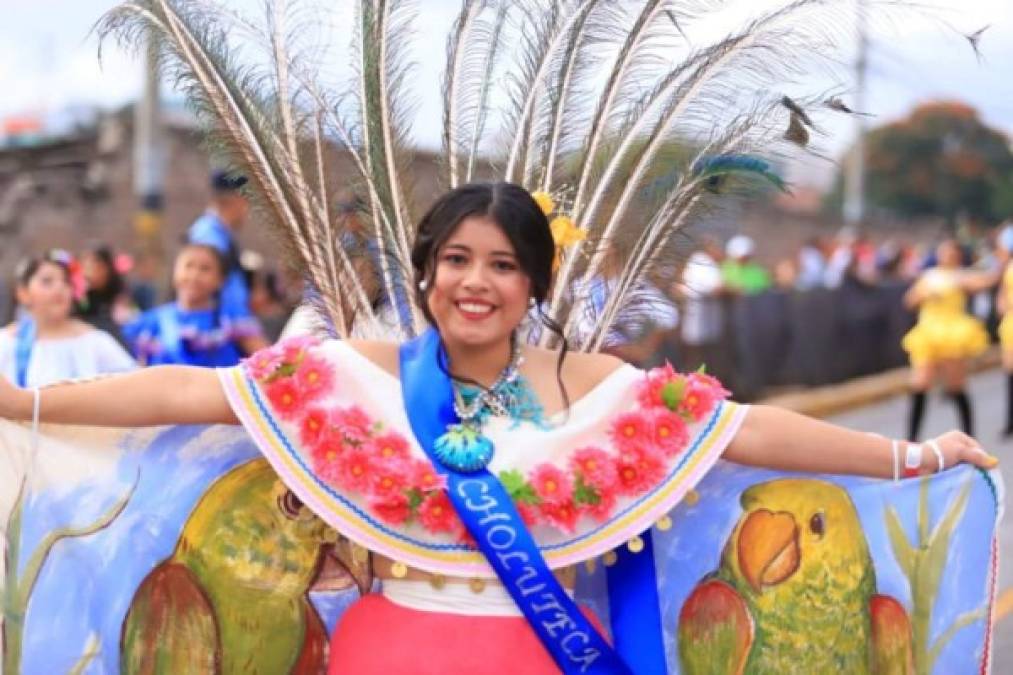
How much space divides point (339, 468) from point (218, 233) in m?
5.05

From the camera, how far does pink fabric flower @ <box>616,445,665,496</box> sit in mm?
3805

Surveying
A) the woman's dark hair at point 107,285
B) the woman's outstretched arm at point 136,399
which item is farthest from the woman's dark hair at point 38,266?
the woman's outstretched arm at point 136,399

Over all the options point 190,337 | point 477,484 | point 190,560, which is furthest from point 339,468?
point 190,337

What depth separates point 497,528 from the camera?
12.0ft

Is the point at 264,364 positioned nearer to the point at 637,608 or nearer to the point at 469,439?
the point at 469,439

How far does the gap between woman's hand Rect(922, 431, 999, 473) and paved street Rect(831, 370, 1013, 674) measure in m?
4.66

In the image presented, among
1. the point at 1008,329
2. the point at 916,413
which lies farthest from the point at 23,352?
the point at 1008,329

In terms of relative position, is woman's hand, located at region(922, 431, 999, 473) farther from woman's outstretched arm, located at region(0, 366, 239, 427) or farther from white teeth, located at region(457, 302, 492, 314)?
woman's outstretched arm, located at region(0, 366, 239, 427)

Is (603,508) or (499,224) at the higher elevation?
(499,224)

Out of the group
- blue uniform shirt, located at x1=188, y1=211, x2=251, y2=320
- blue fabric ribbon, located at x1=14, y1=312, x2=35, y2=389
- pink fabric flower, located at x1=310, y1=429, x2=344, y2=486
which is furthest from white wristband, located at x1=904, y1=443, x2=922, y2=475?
blue uniform shirt, located at x1=188, y1=211, x2=251, y2=320

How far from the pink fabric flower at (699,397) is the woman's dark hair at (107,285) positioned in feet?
27.0

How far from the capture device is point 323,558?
161 inches

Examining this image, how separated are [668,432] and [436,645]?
0.68 m

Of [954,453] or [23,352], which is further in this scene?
[23,352]
